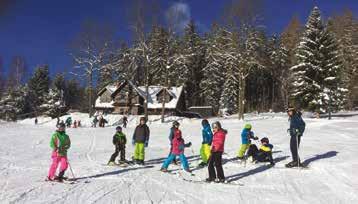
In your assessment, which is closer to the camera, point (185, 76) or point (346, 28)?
point (346, 28)

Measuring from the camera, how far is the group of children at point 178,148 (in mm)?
10828

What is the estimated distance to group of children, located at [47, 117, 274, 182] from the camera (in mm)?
10828

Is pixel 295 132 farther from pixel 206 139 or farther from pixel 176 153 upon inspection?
pixel 176 153

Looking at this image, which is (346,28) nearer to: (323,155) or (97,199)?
(323,155)

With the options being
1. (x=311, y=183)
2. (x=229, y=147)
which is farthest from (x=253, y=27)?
(x=311, y=183)

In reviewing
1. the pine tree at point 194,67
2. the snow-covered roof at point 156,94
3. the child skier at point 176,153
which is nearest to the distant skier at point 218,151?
the child skier at point 176,153

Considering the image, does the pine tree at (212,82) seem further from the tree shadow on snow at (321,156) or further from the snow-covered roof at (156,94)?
the tree shadow on snow at (321,156)

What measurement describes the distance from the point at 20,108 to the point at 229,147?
61870 mm

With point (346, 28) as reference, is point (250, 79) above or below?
below

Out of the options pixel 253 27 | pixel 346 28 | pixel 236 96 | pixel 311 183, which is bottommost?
pixel 311 183

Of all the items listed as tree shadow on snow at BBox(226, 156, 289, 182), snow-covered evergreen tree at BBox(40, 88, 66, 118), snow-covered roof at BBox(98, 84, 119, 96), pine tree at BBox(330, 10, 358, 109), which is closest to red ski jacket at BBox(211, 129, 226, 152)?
tree shadow on snow at BBox(226, 156, 289, 182)

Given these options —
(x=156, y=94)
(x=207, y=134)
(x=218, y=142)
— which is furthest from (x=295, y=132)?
(x=156, y=94)

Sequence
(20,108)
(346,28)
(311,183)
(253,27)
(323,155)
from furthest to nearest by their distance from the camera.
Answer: (20,108)
(346,28)
(253,27)
(323,155)
(311,183)

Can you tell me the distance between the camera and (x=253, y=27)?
41.8 m
